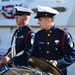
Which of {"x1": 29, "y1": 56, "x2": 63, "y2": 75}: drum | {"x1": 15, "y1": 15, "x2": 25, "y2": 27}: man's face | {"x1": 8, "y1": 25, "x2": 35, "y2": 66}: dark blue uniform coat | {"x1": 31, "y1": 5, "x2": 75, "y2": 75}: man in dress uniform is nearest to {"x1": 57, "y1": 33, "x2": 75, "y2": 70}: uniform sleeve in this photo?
{"x1": 31, "y1": 5, "x2": 75, "y2": 75}: man in dress uniform

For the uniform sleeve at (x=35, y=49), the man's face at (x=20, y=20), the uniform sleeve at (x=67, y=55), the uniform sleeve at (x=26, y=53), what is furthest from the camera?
the man's face at (x=20, y=20)

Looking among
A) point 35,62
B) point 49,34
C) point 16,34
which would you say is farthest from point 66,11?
point 35,62

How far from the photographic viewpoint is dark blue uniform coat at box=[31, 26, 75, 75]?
3.59m

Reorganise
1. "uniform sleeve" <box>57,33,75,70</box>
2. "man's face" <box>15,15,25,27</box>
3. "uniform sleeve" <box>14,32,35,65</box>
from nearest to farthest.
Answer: "uniform sleeve" <box>57,33,75,70</box>
"uniform sleeve" <box>14,32,35,65</box>
"man's face" <box>15,15,25,27</box>

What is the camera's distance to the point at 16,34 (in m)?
4.53

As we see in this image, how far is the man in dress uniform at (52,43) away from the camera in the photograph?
3618 mm

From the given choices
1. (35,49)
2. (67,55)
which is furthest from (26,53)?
(67,55)

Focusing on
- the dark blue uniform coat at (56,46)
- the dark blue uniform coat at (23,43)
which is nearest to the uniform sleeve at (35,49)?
the dark blue uniform coat at (56,46)

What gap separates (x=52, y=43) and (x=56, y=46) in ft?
0.23

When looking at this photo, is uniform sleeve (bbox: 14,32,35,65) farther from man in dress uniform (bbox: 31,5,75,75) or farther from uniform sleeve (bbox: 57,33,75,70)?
uniform sleeve (bbox: 57,33,75,70)

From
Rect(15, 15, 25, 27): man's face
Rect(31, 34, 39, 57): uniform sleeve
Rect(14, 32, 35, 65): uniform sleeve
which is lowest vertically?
Rect(14, 32, 35, 65): uniform sleeve

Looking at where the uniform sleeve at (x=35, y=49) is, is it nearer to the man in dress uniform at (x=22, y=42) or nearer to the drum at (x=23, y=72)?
the man in dress uniform at (x=22, y=42)

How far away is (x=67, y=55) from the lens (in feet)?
11.9

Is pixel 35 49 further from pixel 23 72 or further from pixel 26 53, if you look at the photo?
pixel 23 72
